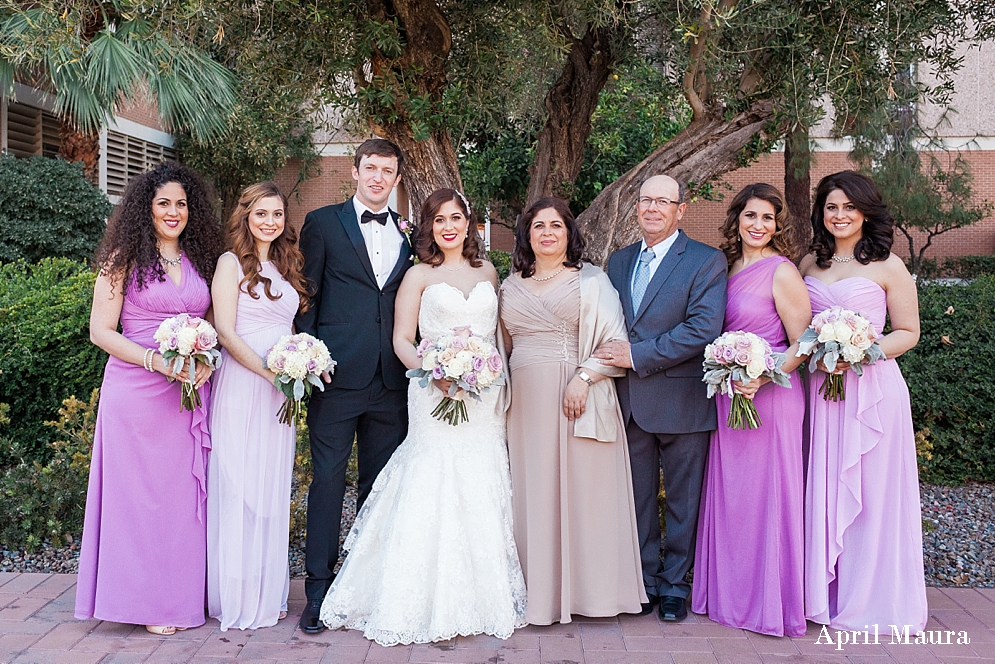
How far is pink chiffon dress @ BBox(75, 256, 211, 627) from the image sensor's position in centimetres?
400

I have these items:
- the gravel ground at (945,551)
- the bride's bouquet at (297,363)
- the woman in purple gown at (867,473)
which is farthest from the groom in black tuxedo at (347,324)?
the woman in purple gown at (867,473)

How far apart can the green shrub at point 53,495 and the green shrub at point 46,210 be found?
729cm

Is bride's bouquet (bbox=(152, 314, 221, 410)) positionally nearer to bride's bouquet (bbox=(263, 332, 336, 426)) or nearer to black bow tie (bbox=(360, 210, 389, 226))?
bride's bouquet (bbox=(263, 332, 336, 426))

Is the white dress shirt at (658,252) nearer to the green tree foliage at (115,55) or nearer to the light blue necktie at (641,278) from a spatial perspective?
the light blue necktie at (641,278)

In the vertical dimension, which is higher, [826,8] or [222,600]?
[826,8]

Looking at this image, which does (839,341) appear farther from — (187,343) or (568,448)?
(187,343)

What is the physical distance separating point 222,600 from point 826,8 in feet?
14.6

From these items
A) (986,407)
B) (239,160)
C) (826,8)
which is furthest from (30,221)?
(986,407)

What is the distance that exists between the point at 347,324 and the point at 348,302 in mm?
114

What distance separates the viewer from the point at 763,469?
414 cm

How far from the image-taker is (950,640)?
3994mm

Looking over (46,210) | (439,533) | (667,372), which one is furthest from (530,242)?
(46,210)

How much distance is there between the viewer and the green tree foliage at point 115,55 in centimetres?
457

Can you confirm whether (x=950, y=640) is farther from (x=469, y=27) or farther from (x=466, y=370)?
(x=469, y=27)
